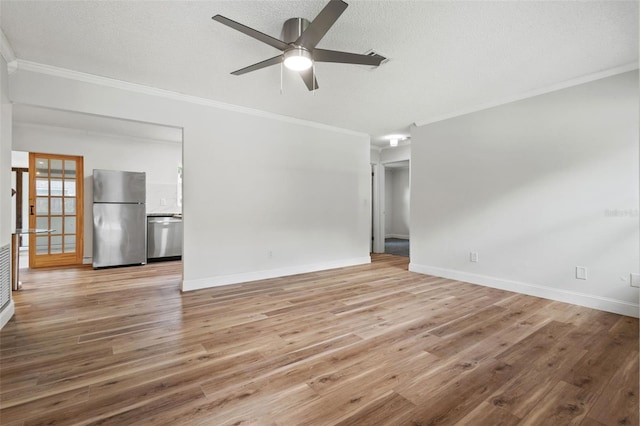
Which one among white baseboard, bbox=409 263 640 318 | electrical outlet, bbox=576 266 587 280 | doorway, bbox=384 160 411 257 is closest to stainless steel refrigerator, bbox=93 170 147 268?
white baseboard, bbox=409 263 640 318

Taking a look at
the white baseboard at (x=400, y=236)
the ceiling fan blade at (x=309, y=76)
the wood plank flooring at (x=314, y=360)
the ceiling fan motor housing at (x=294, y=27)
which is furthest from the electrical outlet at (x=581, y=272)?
the white baseboard at (x=400, y=236)

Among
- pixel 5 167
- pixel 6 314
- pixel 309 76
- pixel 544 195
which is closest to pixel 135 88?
pixel 5 167

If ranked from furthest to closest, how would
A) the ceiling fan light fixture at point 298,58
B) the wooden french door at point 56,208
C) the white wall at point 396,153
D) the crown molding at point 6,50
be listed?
the white wall at point 396,153, the wooden french door at point 56,208, the crown molding at point 6,50, the ceiling fan light fixture at point 298,58

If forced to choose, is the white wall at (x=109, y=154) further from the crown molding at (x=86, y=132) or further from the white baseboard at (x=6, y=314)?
the white baseboard at (x=6, y=314)

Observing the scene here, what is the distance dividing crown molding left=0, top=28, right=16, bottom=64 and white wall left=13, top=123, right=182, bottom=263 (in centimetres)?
316

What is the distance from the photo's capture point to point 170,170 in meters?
6.32

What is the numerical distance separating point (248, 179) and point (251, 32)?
8.07 ft

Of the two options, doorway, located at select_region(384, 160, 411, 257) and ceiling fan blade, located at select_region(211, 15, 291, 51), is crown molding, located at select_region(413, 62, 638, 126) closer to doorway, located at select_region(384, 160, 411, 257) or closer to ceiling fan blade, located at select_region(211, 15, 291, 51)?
ceiling fan blade, located at select_region(211, 15, 291, 51)

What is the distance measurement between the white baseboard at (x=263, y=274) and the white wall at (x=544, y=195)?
136 cm

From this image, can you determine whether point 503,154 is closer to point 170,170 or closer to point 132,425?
point 132,425

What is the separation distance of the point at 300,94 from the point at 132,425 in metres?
3.42

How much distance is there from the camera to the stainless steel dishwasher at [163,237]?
5.77 metres

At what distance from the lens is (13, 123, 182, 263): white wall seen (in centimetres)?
517

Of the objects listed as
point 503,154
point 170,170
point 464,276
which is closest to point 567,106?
point 503,154
